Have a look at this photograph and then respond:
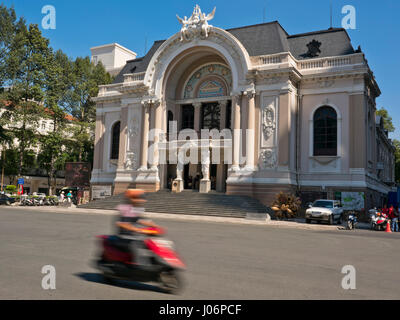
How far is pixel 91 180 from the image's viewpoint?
41344mm

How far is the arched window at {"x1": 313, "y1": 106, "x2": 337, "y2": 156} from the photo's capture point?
30.6 meters

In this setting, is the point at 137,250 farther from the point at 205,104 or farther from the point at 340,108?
the point at 205,104

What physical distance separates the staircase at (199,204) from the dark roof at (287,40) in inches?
511

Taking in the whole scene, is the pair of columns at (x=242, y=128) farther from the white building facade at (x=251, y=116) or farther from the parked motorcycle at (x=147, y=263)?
the parked motorcycle at (x=147, y=263)

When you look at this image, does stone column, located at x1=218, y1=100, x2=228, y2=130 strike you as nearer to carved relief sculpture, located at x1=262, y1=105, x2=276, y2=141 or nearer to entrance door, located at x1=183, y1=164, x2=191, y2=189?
carved relief sculpture, located at x1=262, y1=105, x2=276, y2=141

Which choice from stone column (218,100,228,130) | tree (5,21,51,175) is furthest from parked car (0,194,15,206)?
stone column (218,100,228,130)

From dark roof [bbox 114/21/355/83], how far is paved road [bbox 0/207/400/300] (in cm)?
2252

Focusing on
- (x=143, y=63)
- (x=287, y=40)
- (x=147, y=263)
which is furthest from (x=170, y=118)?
(x=147, y=263)

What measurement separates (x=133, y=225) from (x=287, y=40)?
106 ft

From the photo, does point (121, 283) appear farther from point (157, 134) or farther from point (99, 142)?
point (99, 142)

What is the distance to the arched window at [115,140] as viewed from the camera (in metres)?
40.7

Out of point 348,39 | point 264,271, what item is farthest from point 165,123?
point 264,271

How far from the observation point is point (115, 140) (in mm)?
41125
